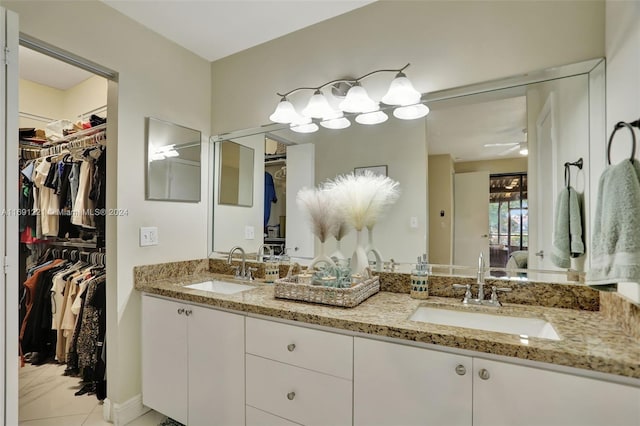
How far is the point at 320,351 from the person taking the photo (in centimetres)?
132

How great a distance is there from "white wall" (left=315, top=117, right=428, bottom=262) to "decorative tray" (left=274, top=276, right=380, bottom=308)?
0.90ft

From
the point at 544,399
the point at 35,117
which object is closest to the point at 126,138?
the point at 35,117

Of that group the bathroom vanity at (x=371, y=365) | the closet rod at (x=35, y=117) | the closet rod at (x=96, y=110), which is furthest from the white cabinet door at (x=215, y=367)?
the closet rod at (x=35, y=117)

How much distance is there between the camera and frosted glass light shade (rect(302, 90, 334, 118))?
1.96m

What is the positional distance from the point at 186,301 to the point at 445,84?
1.83 metres

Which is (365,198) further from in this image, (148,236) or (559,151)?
(148,236)

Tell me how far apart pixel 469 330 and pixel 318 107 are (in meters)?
1.47

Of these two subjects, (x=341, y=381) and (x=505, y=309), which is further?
(x=505, y=309)

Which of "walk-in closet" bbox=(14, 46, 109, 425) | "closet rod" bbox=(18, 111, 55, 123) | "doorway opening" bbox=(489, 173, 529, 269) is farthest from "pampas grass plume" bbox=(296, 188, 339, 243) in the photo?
"closet rod" bbox=(18, 111, 55, 123)

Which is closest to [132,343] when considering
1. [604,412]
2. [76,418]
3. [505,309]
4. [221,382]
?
[76,418]

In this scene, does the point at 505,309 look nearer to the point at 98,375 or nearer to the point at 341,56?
the point at 341,56

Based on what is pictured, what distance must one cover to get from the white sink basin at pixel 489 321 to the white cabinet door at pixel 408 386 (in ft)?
0.71

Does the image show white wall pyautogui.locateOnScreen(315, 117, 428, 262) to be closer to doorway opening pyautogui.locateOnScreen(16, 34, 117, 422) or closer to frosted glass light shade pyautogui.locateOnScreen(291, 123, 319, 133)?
frosted glass light shade pyautogui.locateOnScreen(291, 123, 319, 133)

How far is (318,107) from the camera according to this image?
196 centimetres
